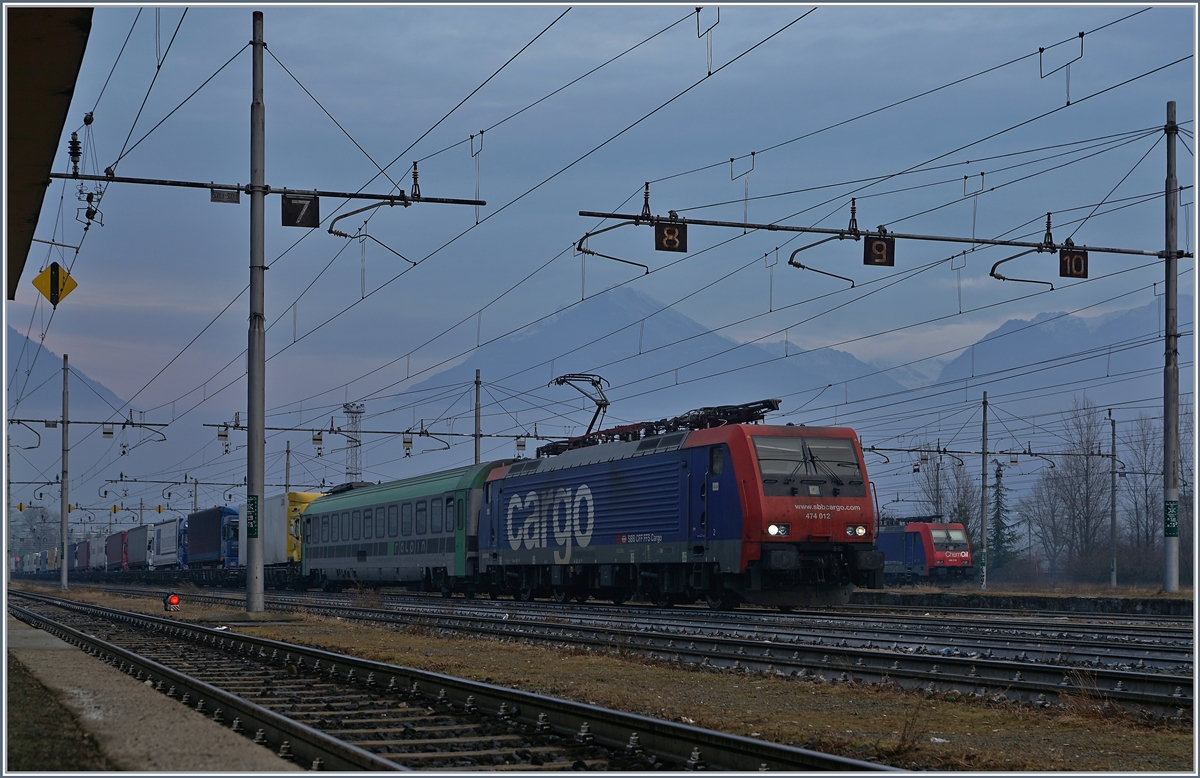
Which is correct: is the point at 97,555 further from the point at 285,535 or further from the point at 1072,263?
the point at 1072,263

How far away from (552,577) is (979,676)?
58.7 ft

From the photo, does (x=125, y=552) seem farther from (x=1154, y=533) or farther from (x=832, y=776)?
(x=832, y=776)

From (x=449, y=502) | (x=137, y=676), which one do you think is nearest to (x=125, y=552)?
(x=449, y=502)

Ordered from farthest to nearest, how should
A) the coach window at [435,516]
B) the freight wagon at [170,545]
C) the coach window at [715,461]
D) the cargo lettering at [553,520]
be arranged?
1. the freight wagon at [170,545]
2. the coach window at [435,516]
3. the cargo lettering at [553,520]
4. the coach window at [715,461]

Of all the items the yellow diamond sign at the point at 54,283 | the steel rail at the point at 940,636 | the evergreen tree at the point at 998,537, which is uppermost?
the yellow diamond sign at the point at 54,283

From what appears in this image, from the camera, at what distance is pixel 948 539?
55.7m

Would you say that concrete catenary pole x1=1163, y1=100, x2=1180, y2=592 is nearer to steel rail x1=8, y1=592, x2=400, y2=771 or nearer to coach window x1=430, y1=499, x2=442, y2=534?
coach window x1=430, y1=499, x2=442, y2=534

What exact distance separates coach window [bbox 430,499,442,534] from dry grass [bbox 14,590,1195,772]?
19051 millimetres

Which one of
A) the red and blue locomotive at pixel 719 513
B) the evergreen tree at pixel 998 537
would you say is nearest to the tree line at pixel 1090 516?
the evergreen tree at pixel 998 537

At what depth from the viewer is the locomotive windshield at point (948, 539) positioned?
5519cm

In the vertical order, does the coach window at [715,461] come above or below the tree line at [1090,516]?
above

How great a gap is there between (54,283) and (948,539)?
44655 millimetres

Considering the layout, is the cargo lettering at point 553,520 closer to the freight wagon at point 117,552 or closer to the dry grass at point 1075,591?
the dry grass at point 1075,591

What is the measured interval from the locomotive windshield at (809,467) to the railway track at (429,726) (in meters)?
10.5
